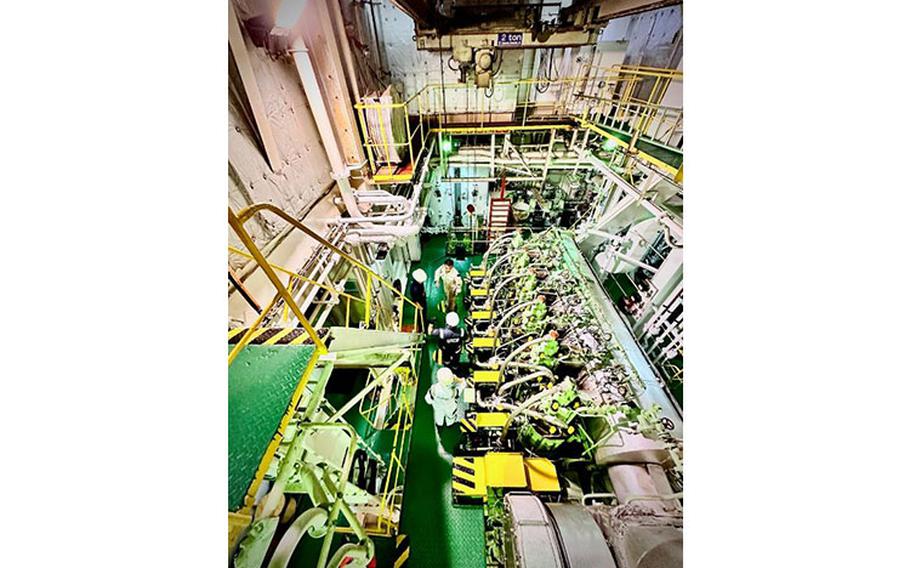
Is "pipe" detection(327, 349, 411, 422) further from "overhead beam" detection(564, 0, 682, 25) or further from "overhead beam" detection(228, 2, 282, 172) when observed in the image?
"overhead beam" detection(564, 0, 682, 25)

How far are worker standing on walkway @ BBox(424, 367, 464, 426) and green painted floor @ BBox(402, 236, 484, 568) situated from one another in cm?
31

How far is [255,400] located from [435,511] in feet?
8.92

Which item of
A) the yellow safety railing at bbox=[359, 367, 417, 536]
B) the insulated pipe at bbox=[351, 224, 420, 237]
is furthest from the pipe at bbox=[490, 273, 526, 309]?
the yellow safety railing at bbox=[359, 367, 417, 536]

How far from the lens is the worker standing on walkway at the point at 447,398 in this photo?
3754mm

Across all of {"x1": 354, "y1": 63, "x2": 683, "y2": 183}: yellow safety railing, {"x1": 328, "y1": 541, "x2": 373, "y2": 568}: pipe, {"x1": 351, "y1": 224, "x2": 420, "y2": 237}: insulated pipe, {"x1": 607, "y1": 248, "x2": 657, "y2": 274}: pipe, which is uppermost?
{"x1": 354, "y1": 63, "x2": 683, "y2": 183}: yellow safety railing

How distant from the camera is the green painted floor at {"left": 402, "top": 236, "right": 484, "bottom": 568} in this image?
329 centimetres

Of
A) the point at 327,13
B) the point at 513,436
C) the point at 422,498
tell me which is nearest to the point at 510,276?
the point at 513,436

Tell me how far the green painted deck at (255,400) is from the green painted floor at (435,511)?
2.56m

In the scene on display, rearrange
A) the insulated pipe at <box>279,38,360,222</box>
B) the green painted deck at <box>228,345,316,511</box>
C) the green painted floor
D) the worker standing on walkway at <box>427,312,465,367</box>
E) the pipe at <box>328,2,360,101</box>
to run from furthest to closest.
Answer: the worker standing on walkway at <box>427,312,465,367</box>
the pipe at <box>328,2,360,101</box>
the insulated pipe at <box>279,38,360,222</box>
the green painted floor
the green painted deck at <box>228,345,316,511</box>

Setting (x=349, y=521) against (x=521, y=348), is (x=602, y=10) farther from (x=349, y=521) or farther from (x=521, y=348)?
(x=349, y=521)

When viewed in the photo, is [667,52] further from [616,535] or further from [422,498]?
[422,498]

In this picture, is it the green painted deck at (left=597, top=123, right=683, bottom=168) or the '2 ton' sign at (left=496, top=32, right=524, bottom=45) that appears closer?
the '2 ton' sign at (left=496, top=32, right=524, bottom=45)

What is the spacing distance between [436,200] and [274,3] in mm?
5249

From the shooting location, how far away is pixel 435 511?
3.61m
